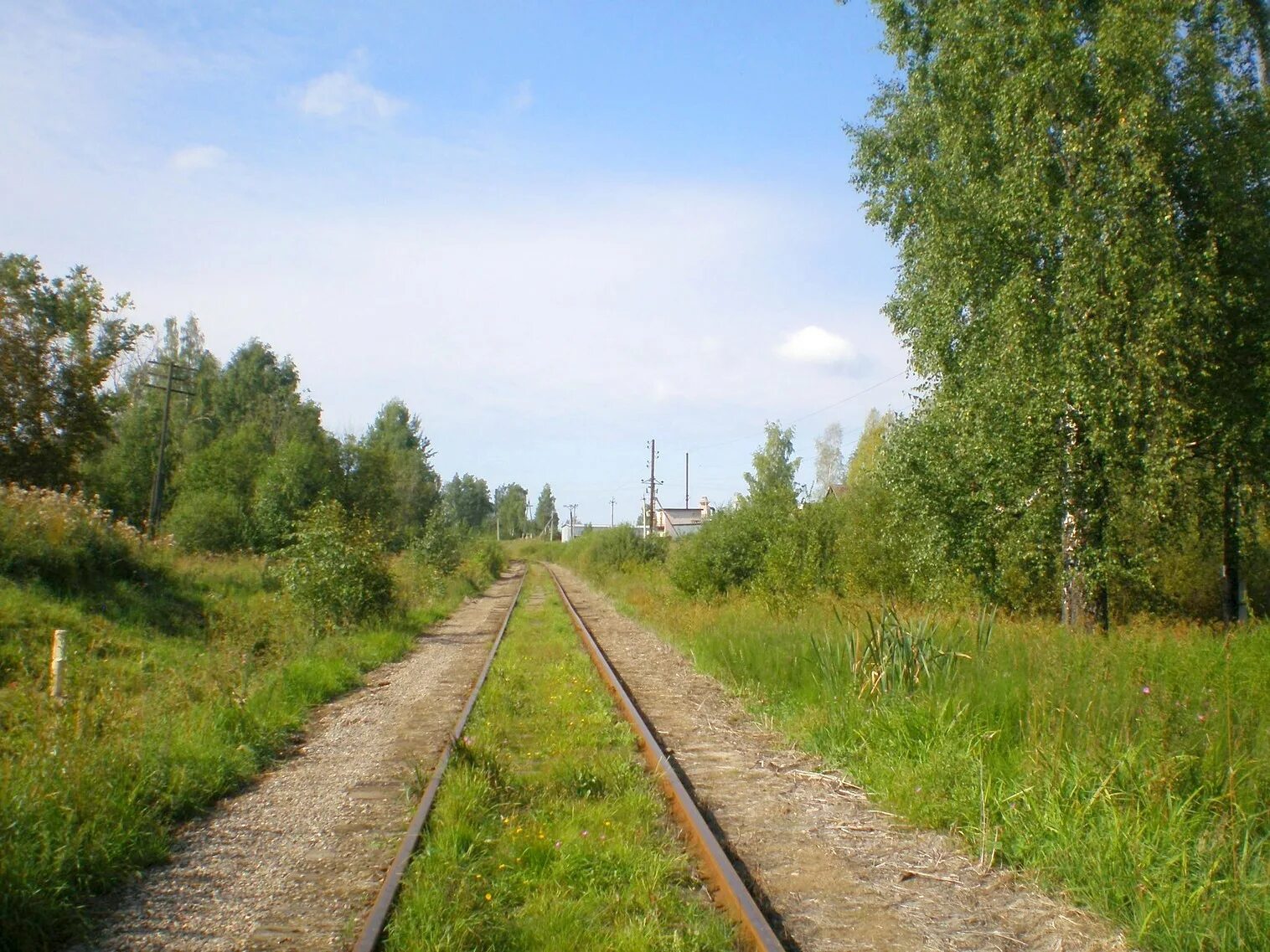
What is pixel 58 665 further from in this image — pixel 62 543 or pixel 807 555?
pixel 807 555

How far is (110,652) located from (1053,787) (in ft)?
43.5

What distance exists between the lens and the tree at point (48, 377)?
962 inches

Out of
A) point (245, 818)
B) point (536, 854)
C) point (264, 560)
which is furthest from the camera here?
point (264, 560)

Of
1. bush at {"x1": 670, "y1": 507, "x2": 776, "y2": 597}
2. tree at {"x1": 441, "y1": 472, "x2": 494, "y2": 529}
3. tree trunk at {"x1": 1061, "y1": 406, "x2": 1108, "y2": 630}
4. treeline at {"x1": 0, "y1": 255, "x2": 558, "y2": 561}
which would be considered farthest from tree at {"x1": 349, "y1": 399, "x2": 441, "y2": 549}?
tree at {"x1": 441, "y1": 472, "x2": 494, "y2": 529}

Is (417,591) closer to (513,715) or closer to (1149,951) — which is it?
(513,715)

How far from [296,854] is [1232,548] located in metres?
15.9

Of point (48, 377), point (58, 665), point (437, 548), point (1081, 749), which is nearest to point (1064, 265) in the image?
point (1081, 749)

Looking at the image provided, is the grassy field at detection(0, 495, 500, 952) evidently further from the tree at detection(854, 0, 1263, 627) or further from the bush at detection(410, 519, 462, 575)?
the bush at detection(410, 519, 462, 575)

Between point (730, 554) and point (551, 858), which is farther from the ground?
point (730, 554)

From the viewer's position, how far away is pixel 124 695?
9.22m

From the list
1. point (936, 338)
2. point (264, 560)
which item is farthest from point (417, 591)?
point (936, 338)

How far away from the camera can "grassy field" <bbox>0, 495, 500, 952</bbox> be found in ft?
17.9

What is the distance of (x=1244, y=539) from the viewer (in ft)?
50.9

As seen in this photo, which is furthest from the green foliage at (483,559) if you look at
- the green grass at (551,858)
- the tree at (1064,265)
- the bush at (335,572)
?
the green grass at (551,858)
